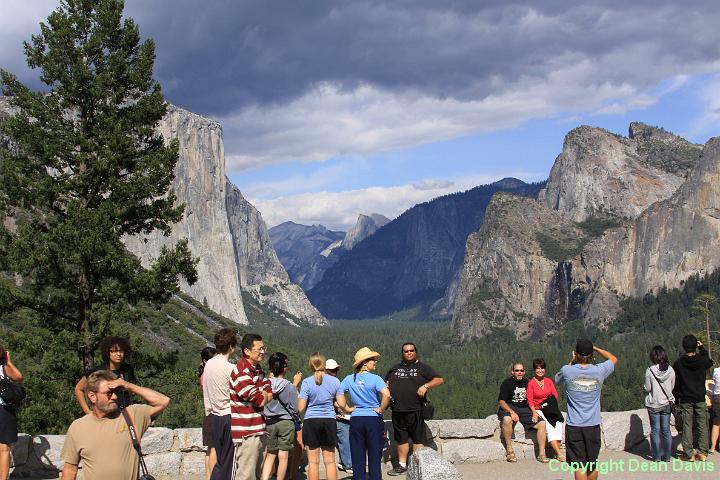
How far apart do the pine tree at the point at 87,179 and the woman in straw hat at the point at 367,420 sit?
11.6 m

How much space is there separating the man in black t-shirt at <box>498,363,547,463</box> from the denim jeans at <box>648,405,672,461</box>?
228 cm

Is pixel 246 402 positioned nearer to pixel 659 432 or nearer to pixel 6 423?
pixel 6 423

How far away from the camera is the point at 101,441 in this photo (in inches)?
320

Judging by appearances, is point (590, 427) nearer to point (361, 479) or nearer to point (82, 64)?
point (361, 479)

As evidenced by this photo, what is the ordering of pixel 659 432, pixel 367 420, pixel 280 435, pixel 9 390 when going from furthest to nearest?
pixel 659 432 → pixel 280 435 → pixel 367 420 → pixel 9 390

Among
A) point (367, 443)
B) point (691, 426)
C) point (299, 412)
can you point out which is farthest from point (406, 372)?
point (691, 426)

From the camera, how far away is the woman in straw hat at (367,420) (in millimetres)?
13164

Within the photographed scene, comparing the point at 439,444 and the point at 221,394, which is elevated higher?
the point at 221,394

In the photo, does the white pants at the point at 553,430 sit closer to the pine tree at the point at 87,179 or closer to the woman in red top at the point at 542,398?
the woman in red top at the point at 542,398

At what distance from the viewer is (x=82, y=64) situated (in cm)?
2464

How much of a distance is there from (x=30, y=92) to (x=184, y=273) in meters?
8.06

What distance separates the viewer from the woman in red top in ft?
52.2

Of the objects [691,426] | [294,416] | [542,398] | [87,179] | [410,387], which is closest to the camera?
[294,416]

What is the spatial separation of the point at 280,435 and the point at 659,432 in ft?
26.8
